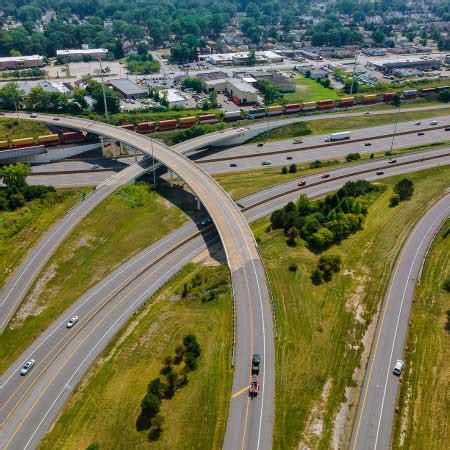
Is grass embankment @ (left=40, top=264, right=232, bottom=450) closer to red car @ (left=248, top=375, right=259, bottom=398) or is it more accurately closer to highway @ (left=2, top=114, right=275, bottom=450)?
highway @ (left=2, top=114, right=275, bottom=450)

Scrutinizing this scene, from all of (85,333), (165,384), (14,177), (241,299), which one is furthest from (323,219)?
(14,177)

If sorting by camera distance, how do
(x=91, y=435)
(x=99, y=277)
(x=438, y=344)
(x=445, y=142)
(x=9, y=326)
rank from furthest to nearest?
1. (x=445, y=142)
2. (x=99, y=277)
3. (x=9, y=326)
4. (x=438, y=344)
5. (x=91, y=435)

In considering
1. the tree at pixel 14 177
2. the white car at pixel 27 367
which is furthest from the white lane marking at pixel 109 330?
the tree at pixel 14 177

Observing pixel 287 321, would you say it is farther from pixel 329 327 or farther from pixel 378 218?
pixel 378 218

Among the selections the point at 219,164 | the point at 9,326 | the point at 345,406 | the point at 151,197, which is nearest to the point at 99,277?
the point at 9,326

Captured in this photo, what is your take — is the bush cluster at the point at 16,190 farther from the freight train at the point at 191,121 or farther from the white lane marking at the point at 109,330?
the white lane marking at the point at 109,330

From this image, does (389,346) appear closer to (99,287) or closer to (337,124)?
(99,287)
